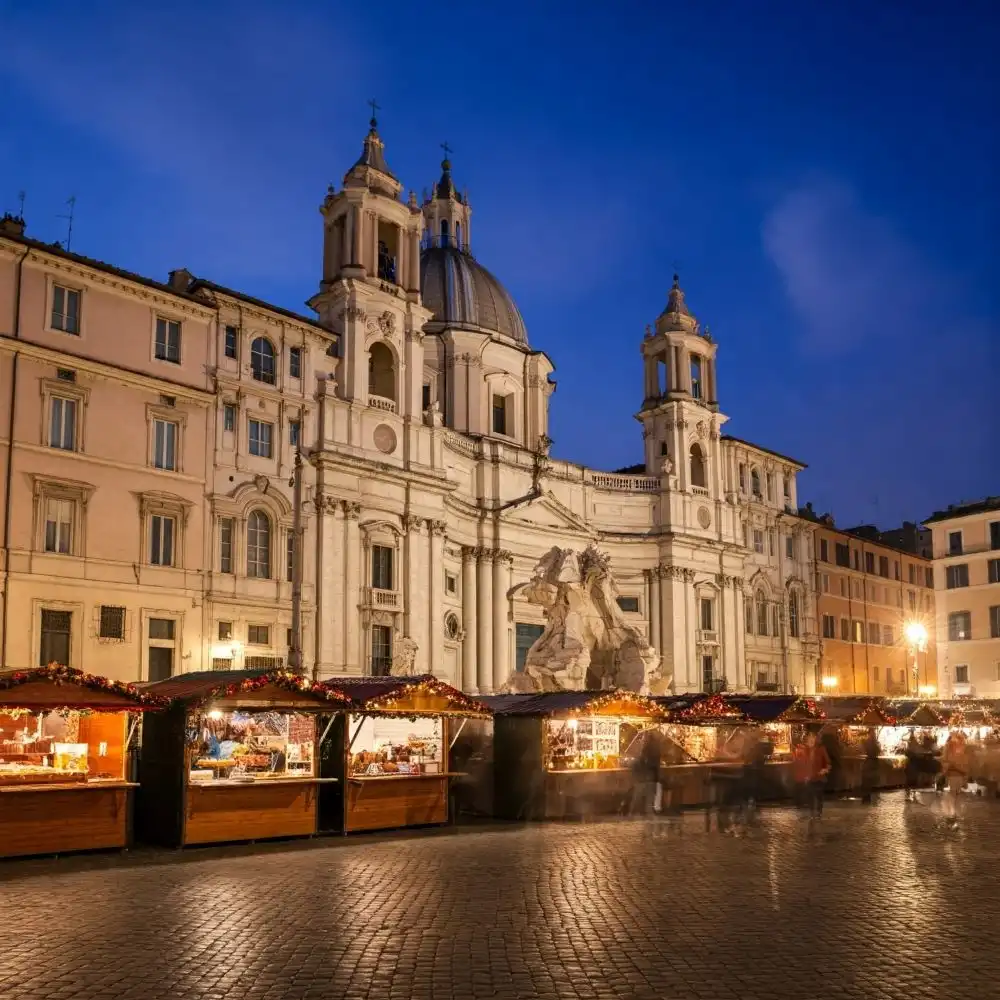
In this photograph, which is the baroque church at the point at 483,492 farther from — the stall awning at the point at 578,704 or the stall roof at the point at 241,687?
the stall roof at the point at 241,687

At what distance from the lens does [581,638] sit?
32.3 metres

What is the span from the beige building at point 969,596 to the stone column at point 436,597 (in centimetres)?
3095

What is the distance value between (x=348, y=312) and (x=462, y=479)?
11.7 metres

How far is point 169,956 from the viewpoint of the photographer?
11.2 meters

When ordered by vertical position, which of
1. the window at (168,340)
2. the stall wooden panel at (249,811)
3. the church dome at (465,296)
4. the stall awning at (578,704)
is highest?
the church dome at (465,296)

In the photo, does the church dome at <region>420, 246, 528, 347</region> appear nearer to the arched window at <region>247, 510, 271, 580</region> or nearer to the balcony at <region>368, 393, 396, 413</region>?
the balcony at <region>368, 393, 396, 413</region>

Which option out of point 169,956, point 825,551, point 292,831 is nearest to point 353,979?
point 169,956

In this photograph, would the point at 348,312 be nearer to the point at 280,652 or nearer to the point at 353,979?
the point at 280,652

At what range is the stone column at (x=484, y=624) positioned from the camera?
56.2 meters

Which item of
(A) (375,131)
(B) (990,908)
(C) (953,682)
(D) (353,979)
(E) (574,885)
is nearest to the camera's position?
(D) (353,979)

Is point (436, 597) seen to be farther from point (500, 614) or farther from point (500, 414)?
point (500, 414)

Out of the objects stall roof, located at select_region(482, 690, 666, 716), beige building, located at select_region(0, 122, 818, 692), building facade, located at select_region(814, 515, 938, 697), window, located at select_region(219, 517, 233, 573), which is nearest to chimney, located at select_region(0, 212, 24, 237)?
beige building, located at select_region(0, 122, 818, 692)

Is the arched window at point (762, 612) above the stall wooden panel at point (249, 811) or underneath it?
above

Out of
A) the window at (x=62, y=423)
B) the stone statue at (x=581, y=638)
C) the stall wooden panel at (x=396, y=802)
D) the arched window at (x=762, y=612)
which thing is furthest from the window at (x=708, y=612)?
the stall wooden panel at (x=396, y=802)
